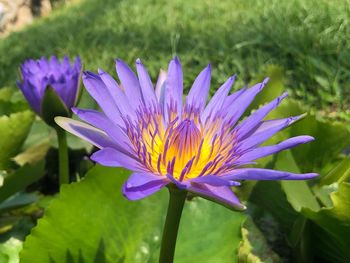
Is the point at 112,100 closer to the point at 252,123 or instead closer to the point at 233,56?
the point at 252,123

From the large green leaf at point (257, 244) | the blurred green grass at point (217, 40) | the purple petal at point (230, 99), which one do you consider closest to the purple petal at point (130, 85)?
the purple petal at point (230, 99)

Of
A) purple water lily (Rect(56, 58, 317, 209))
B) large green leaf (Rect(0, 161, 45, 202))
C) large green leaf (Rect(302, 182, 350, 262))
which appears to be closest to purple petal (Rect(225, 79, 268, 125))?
purple water lily (Rect(56, 58, 317, 209))

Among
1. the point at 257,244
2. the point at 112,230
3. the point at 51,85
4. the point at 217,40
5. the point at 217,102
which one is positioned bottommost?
the point at 217,40

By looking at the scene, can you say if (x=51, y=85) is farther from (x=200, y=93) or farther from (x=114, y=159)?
(x=114, y=159)

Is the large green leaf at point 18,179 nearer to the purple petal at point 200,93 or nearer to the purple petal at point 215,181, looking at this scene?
the purple petal at point 200,93

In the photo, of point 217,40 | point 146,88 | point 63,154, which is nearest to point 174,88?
point 146,88
